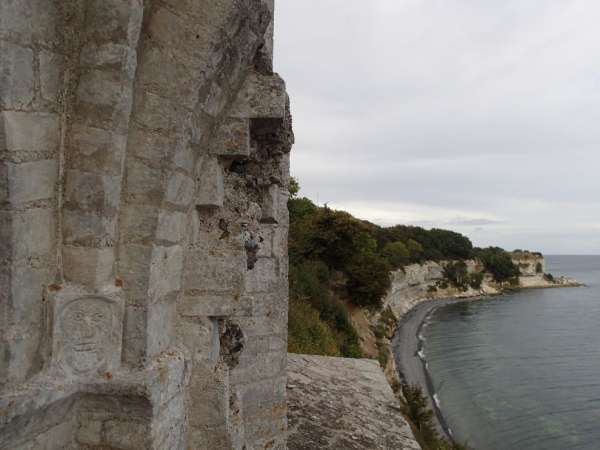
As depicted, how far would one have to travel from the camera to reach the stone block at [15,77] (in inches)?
66.4

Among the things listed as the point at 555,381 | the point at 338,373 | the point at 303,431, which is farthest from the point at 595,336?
the point at 303,431

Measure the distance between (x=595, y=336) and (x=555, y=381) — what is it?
40.1ft

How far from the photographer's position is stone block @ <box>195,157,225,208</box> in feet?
8.23

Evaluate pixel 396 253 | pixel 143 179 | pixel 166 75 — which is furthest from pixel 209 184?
pixel 396 253

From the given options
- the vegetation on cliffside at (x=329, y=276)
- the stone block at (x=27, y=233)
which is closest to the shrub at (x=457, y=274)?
the vegetation on cliffside at (x=329, y=276)

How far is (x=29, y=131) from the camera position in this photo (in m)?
1.79

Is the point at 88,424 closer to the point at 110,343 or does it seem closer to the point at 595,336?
the point at 110,343

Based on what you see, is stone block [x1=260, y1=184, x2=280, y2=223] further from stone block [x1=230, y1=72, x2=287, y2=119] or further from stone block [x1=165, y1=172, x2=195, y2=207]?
stone block [x1=165, y1=172, x2=195, y2=207]

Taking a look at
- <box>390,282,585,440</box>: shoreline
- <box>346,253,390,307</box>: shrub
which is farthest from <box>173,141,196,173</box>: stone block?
<box>346,253,390,307</box>: shrub

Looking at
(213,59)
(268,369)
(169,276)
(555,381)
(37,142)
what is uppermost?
(213,59)

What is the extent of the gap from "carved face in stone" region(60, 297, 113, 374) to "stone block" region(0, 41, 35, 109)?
796mm

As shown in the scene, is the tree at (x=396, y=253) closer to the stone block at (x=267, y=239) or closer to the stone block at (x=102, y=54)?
the stone block at (x=267, y=239)

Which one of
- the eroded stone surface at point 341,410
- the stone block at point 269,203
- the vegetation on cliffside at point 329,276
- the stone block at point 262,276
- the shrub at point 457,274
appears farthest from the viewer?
the shrub at point 457,274

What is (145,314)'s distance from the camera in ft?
6.89
